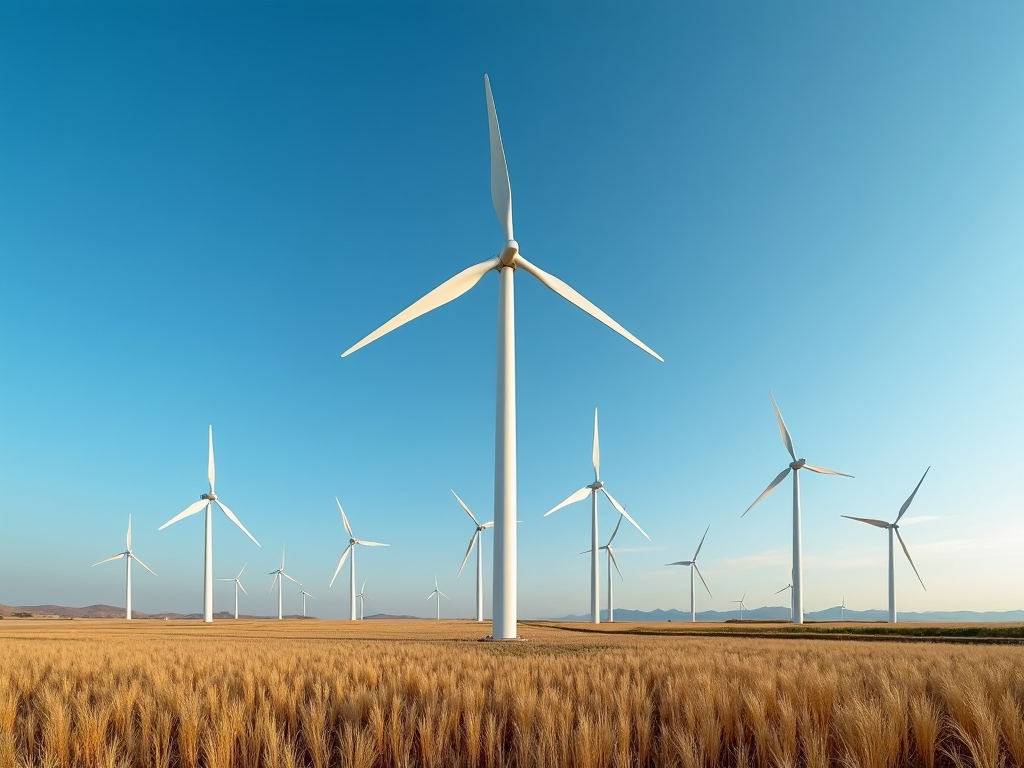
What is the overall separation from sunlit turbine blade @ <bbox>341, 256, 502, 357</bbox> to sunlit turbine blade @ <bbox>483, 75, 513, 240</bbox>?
298 cm

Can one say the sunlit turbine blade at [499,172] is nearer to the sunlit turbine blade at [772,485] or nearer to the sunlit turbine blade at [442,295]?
the sunlit turbine blade at [442,295]

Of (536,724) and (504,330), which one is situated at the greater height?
(504,330)

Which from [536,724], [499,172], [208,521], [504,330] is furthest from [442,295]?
[208,521]

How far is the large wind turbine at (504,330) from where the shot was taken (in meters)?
31.5

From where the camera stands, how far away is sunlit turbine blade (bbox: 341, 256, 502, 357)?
35344mm

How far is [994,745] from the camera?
758cm

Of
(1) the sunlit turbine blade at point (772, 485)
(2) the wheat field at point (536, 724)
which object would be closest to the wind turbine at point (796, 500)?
(1) the sunlit turbine blade at point (772, 485)

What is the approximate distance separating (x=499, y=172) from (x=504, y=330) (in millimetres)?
11948

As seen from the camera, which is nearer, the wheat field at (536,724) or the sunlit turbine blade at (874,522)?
the wheat field at (536,724)

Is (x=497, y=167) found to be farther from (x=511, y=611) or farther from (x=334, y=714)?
(x=334, y=714)

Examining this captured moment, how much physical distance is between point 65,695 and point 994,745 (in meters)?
14.8

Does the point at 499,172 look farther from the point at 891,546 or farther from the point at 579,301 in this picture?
the point at 891,546

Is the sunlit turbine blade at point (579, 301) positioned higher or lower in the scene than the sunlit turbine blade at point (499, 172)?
lower

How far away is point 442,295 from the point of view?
37.3 m
